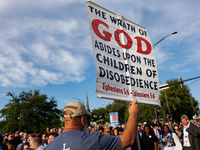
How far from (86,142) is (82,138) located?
0.06 m

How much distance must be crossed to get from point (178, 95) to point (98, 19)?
159 feet

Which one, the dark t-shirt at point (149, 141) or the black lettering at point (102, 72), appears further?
the dark t-shirt at point (149, 141)

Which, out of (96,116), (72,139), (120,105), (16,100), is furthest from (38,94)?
(72,139)

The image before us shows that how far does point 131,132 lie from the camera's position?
163 centimetres

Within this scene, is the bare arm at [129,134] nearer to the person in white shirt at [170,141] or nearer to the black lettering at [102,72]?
the black lettering at [102,72]

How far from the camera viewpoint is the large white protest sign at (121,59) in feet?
8.95

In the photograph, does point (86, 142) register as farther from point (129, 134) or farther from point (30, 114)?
point (30, 114)

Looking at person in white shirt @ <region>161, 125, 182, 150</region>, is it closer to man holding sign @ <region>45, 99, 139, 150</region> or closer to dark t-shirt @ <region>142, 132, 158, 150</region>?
dark t-shirt @ <region>142, 132, 158, 150</region>

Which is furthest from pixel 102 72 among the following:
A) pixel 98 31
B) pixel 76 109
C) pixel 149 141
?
pixel 149 141

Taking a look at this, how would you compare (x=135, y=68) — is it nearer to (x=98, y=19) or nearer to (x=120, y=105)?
(x=98, y=19)

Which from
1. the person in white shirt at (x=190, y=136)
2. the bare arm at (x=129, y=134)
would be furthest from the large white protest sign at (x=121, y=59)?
the person in white shirt at (x=190, y=136)

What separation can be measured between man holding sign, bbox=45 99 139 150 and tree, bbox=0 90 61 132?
34.0m

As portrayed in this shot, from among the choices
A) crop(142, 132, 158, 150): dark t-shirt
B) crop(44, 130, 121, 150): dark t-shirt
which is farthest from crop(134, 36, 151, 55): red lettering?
crop(142, 132, 158, 150): dark t-shirt

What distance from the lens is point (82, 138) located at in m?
1.58
